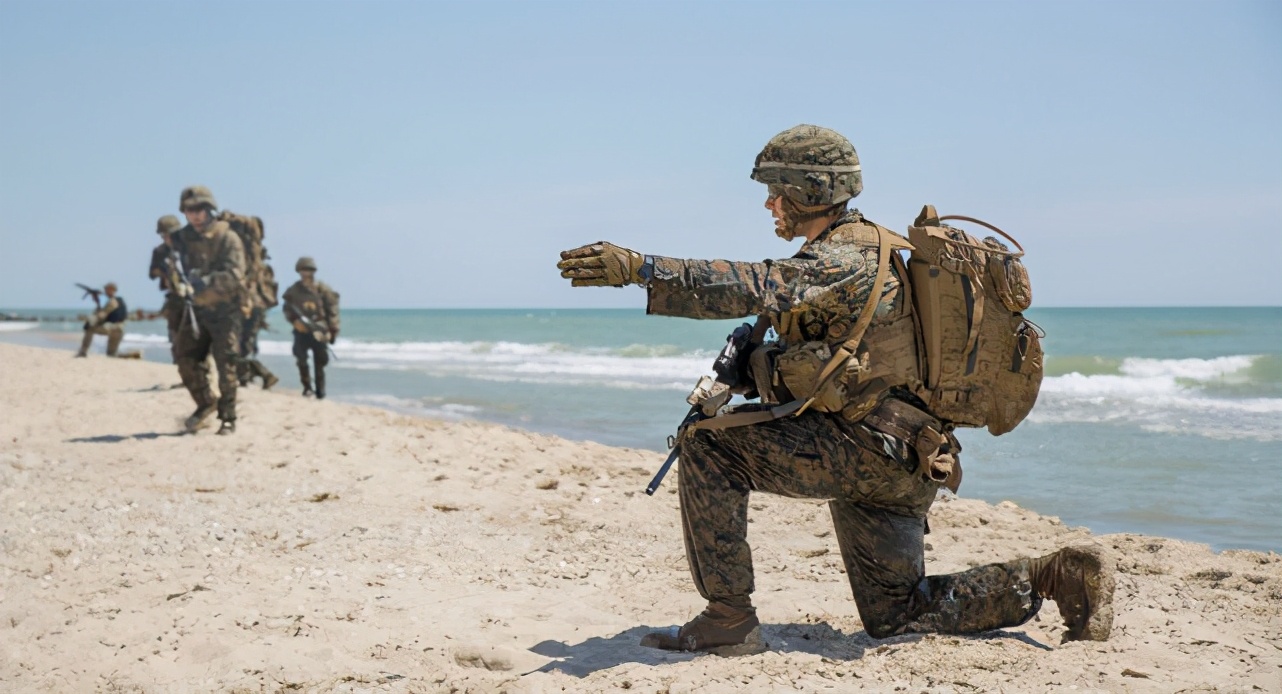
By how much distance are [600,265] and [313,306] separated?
13035mm

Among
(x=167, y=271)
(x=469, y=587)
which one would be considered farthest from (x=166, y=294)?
(x=469, y=587)

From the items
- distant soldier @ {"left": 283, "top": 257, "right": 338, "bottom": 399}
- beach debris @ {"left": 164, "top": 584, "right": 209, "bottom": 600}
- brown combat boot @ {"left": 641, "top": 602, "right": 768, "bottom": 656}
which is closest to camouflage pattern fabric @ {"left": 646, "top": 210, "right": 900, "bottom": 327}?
brown combat boot @ {"left": 641, "top": 602, "right": 768, "bottom": 656}

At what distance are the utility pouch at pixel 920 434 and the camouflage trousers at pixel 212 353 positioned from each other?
799 cm

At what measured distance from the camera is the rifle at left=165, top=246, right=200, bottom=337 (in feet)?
34.5

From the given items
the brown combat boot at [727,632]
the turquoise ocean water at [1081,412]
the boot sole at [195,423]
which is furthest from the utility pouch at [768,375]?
the boot sole at [195,423]

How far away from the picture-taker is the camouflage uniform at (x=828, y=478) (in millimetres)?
3705

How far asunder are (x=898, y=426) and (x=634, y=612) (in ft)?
5.94

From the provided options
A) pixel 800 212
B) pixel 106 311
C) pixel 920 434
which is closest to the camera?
pixel 920 434

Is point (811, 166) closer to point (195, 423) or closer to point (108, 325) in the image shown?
point (195, 423)

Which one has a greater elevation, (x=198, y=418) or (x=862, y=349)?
(x=862, y=349)

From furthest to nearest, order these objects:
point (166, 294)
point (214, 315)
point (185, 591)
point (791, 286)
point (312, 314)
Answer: point (312, 314)
point (166, 294)
point (214, 315)
point (185, 591)
point (791, 286)

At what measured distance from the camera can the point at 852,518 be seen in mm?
4285

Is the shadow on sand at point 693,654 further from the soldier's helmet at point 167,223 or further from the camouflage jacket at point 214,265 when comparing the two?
the soldier's helmet at point 167,223

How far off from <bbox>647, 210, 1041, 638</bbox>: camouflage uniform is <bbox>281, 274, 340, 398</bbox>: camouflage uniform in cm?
1244
